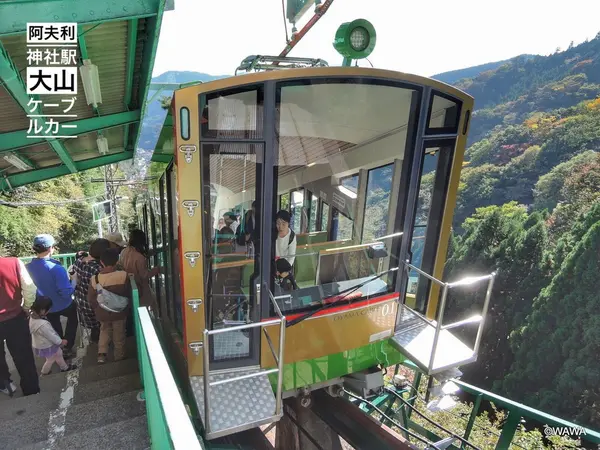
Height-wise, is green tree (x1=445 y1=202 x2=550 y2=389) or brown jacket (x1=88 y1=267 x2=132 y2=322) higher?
brown jacket (x1=88 y1=267 x2=132 y2=322)

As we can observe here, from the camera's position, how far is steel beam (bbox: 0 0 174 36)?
267cm

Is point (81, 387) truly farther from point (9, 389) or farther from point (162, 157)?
point (162, 157)

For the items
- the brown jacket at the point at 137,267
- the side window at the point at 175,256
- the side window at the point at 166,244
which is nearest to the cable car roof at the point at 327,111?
the side window at the point at 175,256

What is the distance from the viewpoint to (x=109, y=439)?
9.37 ft

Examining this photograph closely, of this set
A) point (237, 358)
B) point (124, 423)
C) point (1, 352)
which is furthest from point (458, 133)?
point (1, 352)

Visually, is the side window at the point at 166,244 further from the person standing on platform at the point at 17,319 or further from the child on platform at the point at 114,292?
the person standing on platform at the point at 17,319

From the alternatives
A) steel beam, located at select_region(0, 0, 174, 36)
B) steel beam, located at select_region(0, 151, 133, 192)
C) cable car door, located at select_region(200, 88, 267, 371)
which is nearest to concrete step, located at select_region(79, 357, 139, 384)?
cable car door, located at select_region(200, 88, 267, 371)

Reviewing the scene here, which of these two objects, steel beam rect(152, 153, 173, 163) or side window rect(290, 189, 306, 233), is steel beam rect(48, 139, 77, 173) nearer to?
steel beam rect(152, 153, 173, 163)

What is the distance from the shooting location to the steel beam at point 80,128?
4918mm

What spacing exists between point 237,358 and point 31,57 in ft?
11.1

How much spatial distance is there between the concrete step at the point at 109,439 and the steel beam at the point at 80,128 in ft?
12.7

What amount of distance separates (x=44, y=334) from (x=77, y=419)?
124 cm

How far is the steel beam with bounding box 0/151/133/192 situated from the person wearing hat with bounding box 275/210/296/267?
680 cm

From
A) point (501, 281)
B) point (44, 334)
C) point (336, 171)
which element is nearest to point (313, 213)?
point (336, 171)
